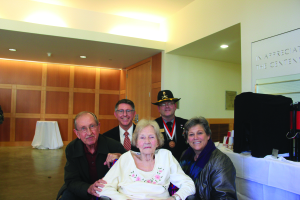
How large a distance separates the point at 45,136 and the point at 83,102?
6.38ft

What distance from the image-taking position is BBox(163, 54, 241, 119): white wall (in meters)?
6.17

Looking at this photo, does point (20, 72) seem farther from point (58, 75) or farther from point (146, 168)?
point (146, 168)

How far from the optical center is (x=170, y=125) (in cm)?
321

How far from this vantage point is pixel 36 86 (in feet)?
27.9

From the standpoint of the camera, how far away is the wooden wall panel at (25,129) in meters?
8.23

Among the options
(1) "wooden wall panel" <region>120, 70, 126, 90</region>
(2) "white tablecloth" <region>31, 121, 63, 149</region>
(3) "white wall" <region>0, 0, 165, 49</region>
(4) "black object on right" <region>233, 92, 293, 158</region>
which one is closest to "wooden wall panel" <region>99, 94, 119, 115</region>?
(1) "wooden wall panel" <region>120, 70, 126, 90</region>

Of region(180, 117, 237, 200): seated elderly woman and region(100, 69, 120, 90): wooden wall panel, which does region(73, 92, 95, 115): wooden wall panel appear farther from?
region(180, 117, 237, 200): seated elderly woman

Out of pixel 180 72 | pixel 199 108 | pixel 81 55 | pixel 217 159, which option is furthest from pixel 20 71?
pixel 217 159

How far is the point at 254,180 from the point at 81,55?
6.06 metres

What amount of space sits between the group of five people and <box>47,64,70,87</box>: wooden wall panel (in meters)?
7.03

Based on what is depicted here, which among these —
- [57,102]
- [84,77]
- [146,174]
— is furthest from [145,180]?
[84,77]

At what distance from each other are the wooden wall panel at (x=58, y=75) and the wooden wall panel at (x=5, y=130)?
1.96 m

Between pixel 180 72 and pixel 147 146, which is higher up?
pixel 180 72

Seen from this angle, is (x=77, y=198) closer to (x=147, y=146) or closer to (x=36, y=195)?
(x=147, y=146)
